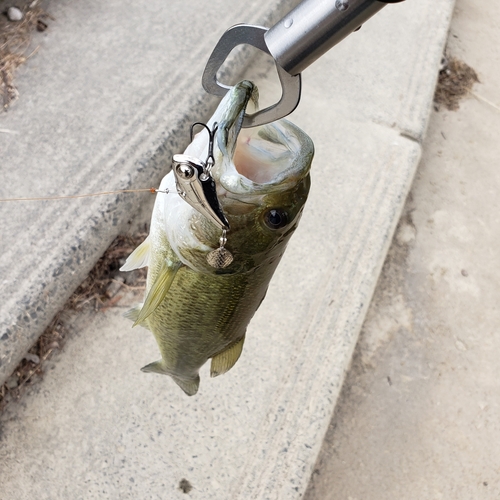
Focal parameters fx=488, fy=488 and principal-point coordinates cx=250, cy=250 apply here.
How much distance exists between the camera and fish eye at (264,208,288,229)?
101 centimetres

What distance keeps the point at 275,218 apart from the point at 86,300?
1344mm

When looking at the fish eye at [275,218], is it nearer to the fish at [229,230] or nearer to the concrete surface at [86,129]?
the fish at [229,230]

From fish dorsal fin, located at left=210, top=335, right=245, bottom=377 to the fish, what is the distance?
35mm

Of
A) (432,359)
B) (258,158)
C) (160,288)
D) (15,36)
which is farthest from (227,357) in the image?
(15,36)

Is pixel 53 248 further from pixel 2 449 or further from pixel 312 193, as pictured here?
pixel 312 193

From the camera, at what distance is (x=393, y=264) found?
2.86 metres

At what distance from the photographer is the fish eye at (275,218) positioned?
1014 millimetres

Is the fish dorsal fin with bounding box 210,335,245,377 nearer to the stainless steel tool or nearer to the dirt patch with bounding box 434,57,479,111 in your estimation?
the stainless steel tool

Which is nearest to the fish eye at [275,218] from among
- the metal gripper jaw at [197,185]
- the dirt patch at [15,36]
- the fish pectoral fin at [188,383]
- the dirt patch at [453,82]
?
the metal gripper jaw at [197,185]

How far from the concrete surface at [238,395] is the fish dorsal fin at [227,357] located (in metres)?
0.62

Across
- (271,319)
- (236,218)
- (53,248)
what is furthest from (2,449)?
(236,218)

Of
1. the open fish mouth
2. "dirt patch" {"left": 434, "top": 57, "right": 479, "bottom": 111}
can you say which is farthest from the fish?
"dirt patch" {"left": 434, "top": 57, "right": 479, "bottom": 111}

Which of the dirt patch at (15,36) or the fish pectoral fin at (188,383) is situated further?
the dirt patch at (15,36)

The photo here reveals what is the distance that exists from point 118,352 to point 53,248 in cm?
50
